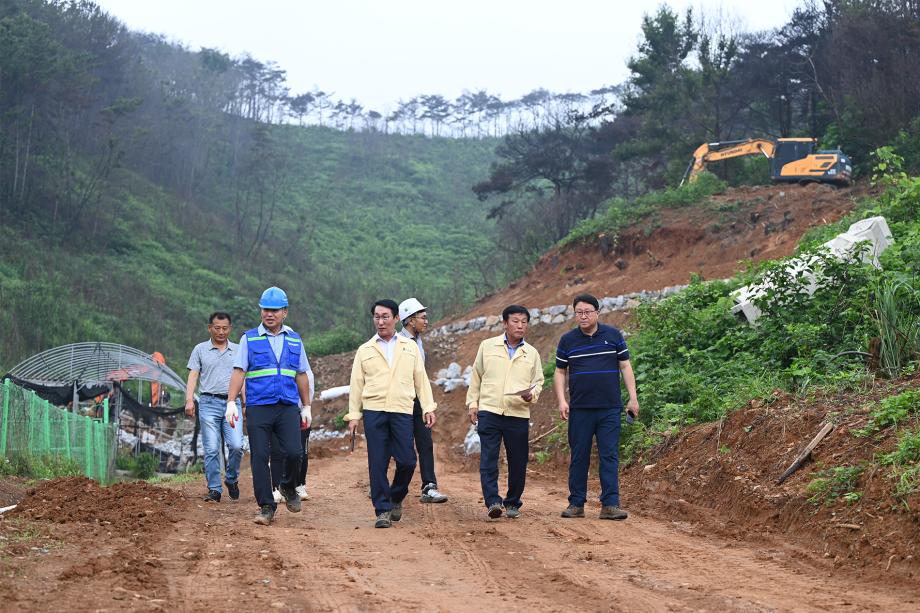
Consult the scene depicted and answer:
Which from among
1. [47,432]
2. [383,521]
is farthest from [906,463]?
[47,432]

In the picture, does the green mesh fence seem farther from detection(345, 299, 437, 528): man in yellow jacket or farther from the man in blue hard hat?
detection(345, 299, 437, 528): man in yellow jacket

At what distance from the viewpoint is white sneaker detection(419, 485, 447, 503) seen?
33.4 feet

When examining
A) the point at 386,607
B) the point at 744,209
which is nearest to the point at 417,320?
the point at 386,607

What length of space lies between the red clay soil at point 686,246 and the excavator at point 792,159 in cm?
66

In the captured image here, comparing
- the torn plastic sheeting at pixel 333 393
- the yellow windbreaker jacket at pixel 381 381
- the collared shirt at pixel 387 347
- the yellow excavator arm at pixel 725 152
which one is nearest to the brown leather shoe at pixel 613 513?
the yellow windbreaker jacket at pixel 381 381

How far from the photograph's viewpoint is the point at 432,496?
1024 cm

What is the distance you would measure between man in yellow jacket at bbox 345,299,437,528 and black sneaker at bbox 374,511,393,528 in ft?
0.57

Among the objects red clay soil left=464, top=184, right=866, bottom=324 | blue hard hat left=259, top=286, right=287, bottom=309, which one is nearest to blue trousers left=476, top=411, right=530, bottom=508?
blue hard hat left=259, top=286, right=287, bottom=309

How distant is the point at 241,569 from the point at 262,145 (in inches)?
2685

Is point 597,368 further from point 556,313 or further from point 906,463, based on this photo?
point 556,313

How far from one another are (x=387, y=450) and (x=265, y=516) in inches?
45.1

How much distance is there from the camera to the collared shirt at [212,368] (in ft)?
35.0

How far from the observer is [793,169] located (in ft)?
98.3

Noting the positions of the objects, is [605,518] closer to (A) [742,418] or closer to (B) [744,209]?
(A) [742,418]
